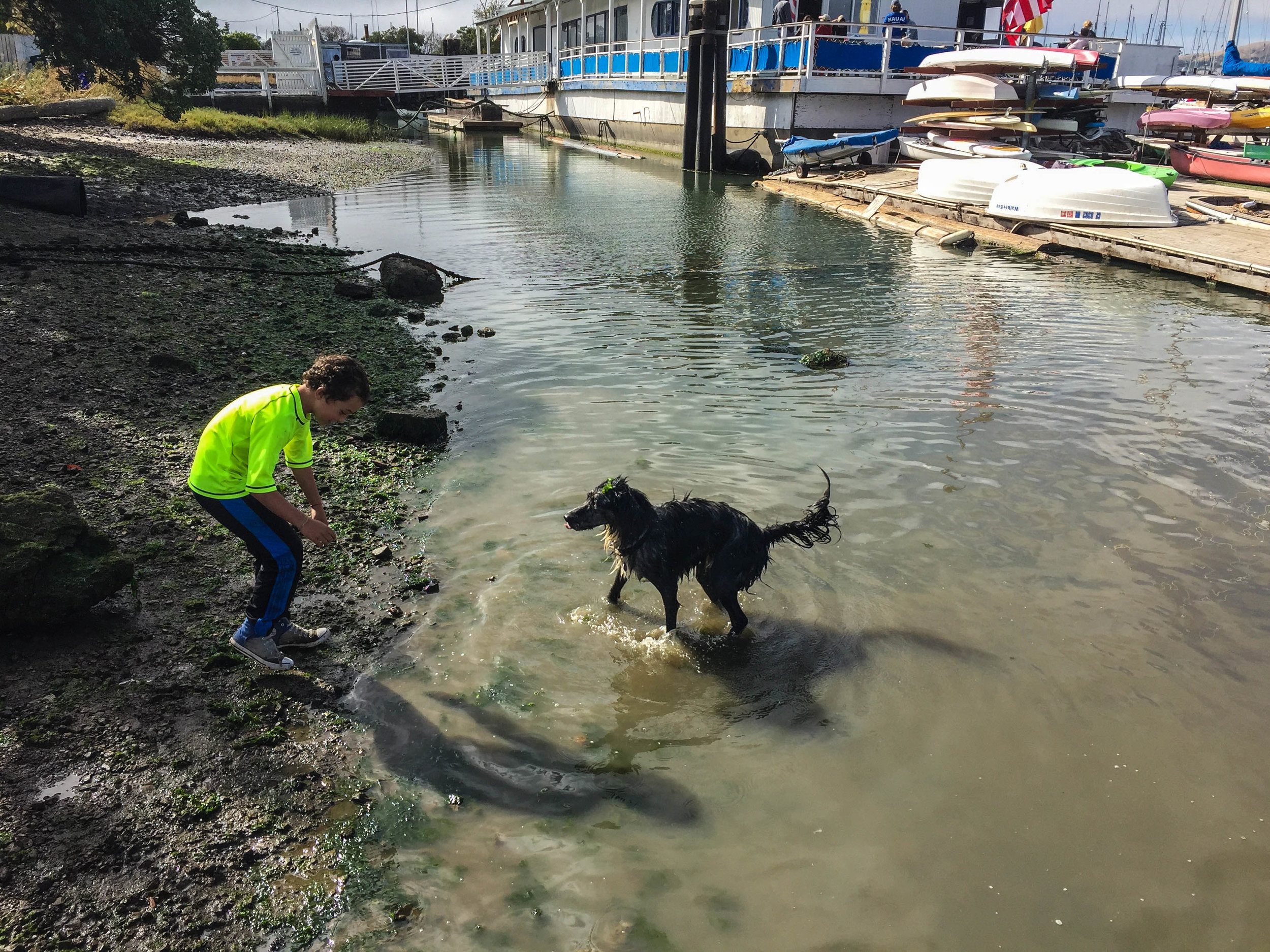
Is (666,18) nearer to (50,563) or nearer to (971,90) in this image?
(971,90)

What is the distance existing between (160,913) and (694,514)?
12.2 feet

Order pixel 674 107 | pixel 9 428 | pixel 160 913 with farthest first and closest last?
pixel 674 107
pixel 9 428
pixel 160 913

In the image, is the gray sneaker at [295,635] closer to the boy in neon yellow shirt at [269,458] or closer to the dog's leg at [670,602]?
the boy in neon yellow shirt at [269,458]

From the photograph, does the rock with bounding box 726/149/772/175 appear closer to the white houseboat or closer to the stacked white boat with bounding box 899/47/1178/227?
the white houseboat

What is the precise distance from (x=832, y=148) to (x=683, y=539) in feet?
93.5

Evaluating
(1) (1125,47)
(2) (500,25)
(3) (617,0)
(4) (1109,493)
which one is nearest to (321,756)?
(4) (1109,493)

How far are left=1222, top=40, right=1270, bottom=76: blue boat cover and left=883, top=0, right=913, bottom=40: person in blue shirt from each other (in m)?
11.7

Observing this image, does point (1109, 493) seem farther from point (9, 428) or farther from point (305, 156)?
point (305, 156)

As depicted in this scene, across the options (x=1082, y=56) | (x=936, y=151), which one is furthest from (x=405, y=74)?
(x=1082, y=56)

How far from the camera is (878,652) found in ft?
19.4

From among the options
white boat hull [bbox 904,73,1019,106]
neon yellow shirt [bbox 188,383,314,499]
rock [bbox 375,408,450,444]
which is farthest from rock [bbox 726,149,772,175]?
neon yellow shirt [bbox 188,383,314,499]

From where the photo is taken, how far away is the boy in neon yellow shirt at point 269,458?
4.77m

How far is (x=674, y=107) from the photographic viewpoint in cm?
4125

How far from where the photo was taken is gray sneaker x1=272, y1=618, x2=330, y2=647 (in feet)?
17.6
